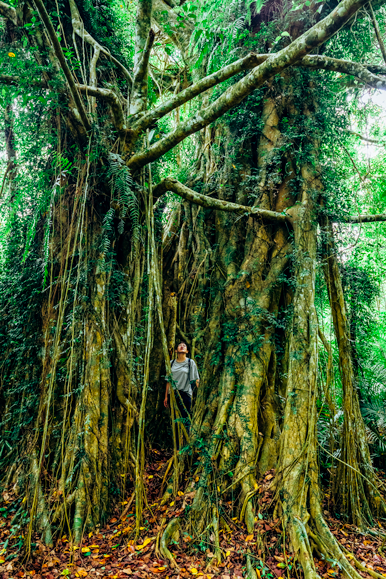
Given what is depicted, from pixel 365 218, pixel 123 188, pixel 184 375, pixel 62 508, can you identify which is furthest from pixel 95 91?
pixel 62 508

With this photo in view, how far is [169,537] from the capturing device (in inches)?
120

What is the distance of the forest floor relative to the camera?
109 inches

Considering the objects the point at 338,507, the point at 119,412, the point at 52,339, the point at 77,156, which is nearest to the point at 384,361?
the point at 338,507

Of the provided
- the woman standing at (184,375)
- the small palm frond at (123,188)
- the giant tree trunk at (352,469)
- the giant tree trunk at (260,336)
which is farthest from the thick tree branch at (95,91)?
the giant tree trunk at (352,469)

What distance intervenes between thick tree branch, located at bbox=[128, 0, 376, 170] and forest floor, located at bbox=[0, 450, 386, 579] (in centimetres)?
355

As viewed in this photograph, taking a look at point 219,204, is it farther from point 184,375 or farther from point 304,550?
point 304,550

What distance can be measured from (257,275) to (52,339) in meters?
2.53

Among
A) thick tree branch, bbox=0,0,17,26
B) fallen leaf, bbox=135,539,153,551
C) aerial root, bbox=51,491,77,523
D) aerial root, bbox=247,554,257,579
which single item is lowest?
aerial root, bbox=247,554,257,579

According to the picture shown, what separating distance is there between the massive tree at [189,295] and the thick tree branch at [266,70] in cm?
2

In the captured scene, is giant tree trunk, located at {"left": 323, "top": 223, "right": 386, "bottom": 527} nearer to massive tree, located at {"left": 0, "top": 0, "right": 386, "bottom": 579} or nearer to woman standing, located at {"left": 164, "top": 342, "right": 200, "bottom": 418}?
massive tree, located at {"left": 0, "top": 0, "right": 386, "bottom": 579}

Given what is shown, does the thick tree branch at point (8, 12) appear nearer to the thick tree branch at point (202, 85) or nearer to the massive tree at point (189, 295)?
the massive tree at point (189, 295)

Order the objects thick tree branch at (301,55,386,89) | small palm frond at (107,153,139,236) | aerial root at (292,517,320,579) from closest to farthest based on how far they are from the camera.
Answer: aerial root at (292,517,320,579) → thick tree branch at (301,55,386,89) → small palm frond at (107,153,139,236)

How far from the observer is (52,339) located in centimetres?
398

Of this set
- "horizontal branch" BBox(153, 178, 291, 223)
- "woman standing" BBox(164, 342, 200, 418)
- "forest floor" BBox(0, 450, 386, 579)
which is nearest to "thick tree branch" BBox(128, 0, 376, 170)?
"horizontal branch" BBox(153, 178, 291, 223)
